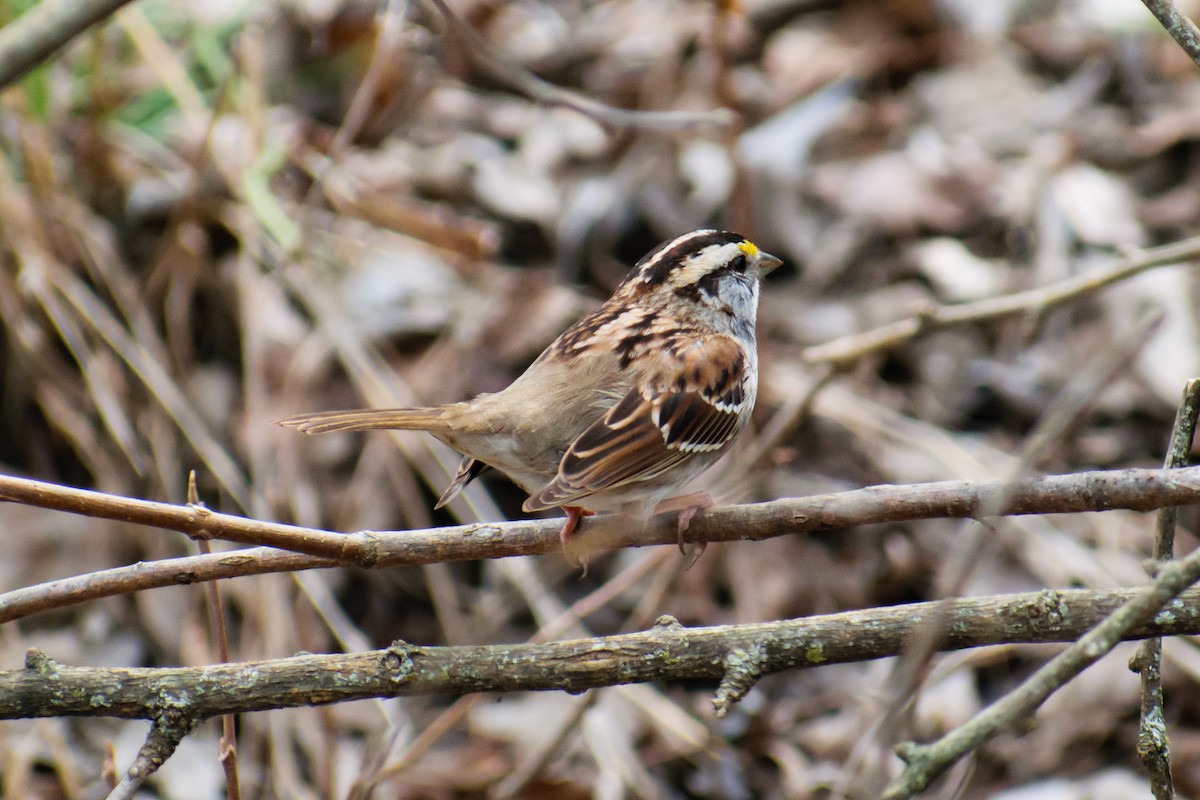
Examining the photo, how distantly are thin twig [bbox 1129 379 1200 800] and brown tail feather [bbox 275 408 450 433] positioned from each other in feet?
5.38

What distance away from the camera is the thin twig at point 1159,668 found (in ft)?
7.13

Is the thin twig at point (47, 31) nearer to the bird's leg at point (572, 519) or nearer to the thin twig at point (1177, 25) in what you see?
the bird's leg at point (572, 519)

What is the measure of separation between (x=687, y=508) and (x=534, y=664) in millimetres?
734

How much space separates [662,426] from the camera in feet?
11.1

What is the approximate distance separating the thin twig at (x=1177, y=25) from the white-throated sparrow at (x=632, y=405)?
1341mm

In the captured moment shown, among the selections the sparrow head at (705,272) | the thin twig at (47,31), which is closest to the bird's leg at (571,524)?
the sparrow head at (705,272)

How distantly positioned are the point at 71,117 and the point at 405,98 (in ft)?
5.02

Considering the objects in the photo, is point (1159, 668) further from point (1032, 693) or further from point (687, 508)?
point (687, 508)

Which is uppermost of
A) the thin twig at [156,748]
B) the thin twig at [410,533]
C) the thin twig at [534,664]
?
the thin twig at [410,533]

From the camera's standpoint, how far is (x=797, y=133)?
5.80 metres

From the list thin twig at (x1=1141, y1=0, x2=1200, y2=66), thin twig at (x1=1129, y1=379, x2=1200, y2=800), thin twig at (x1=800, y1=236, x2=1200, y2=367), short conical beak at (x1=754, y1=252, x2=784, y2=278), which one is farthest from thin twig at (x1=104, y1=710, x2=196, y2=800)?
short conical beak at (x1=754, y1=252, x2=784, y2=278)

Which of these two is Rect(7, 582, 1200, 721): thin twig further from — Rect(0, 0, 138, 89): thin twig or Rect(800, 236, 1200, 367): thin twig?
Rect(0, 0, 138, 89): thin twig

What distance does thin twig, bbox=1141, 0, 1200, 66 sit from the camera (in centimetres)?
220

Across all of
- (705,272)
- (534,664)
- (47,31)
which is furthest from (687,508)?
(47,31)
